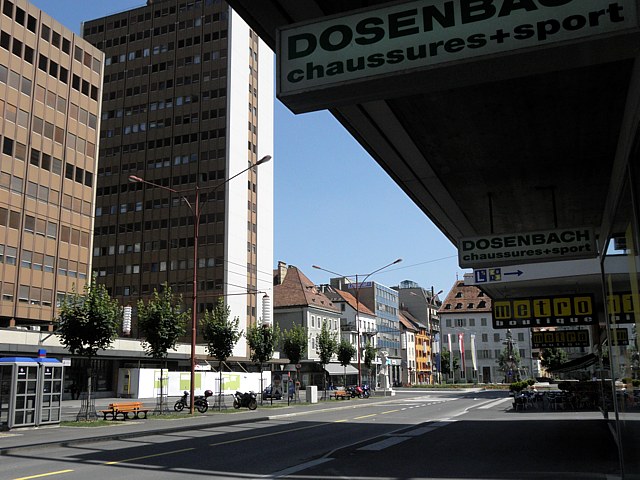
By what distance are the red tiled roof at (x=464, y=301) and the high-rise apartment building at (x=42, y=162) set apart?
8354 centimetres

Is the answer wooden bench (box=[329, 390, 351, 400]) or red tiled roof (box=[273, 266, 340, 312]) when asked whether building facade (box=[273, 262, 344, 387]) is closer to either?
red tiled roof (box=[273, 266, 340, 312])

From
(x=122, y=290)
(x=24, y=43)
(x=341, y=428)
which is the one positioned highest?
(x=24, y=43)

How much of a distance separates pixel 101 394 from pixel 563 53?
54927mm

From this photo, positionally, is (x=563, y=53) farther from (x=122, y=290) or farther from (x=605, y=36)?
(x=122, y=290)

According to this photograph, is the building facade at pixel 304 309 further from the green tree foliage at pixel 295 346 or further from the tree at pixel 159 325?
the tree at pixel 159 325

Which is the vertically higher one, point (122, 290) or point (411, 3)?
point (122, 290)

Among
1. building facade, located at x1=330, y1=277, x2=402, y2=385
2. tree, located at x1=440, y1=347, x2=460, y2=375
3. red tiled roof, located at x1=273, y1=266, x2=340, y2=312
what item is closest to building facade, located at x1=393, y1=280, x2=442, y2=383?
tree, located at x1=440, y1=347, x2=460, y2=375

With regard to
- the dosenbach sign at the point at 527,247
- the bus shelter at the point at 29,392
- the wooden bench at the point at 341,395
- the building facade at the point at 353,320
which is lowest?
the wooden bench at the point at 341,395

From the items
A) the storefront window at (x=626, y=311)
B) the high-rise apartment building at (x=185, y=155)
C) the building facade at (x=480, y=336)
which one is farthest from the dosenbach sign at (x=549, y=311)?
the building facade at (x=480, y=336)

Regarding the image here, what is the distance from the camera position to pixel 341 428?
23.4 m

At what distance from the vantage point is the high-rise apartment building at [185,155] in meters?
77.6

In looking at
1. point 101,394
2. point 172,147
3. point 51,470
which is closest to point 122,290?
point 172,147

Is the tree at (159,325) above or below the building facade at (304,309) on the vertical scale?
below

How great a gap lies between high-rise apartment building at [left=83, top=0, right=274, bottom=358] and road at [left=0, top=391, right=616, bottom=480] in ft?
179
